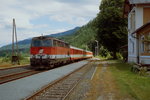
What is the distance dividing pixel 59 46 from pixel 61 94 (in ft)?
62.3

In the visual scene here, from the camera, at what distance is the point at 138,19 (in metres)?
28.1

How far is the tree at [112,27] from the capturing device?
51781 millimetres

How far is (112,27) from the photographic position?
52.2 meters

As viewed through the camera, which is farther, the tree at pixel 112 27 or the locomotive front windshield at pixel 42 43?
the tree at pixel 112 27

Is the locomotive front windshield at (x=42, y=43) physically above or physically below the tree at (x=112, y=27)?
below

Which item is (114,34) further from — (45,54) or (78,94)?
(78,94)

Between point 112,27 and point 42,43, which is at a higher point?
point 112,27

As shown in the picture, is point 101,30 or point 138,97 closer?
point 138,97

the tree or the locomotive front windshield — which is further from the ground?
the tree

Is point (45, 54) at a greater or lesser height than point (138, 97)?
greater

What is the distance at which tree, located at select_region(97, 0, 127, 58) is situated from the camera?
51781 mm

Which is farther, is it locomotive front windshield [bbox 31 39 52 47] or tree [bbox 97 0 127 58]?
tree [bbox 97 0 127 58]

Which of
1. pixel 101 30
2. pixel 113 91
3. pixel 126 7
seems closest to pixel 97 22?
pixel 101 30

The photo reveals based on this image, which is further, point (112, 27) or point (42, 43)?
point (112, 27)
